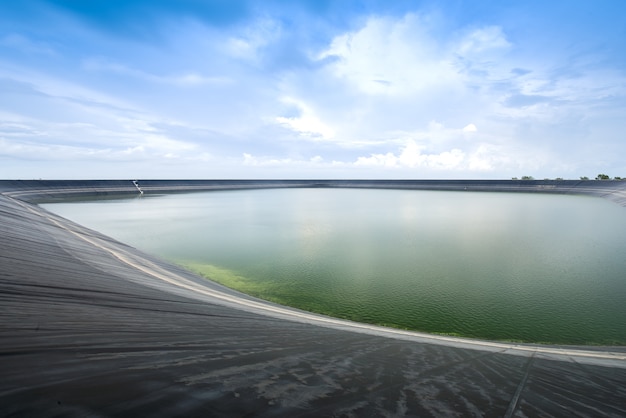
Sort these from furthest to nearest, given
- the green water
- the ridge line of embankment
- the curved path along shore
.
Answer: the ridge line of embankment
the green water
the curved path along shore

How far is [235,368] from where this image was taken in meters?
2.36

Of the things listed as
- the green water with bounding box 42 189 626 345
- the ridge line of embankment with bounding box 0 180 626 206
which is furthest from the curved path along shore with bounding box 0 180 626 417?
the ridge line of embankment with bounding box 0 180 626 206

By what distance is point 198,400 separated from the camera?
178cm

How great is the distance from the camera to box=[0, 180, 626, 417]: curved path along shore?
175cm

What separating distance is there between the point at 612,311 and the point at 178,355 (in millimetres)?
9286

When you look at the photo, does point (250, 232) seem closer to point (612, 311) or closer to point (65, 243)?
point (65, 243)

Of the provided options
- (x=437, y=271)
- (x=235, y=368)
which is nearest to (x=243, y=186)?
(x=437, y=271)

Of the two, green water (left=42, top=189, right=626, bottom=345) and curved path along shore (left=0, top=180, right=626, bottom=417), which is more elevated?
curved path along shore (left=0, top=180, right=626, bottom=417)

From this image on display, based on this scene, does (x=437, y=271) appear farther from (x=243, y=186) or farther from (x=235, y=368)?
(x=243, y=186)

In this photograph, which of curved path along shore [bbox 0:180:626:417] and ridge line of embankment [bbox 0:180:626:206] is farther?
ridge line of embankment [bbox 0:180:626:206]

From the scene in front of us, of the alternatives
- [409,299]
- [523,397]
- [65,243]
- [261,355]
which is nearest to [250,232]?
[65,243]

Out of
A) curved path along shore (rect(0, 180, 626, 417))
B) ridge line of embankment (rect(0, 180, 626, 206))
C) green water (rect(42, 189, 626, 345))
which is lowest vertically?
green water (rect(42, 189, 626, 345))

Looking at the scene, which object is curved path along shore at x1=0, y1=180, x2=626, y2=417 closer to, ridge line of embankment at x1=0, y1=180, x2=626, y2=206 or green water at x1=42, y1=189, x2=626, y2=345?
green water at x1=42, y1=189, x2=626, y2=345

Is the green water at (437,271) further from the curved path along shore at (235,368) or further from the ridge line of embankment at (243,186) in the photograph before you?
the ridge line of embankment at (243,186)
